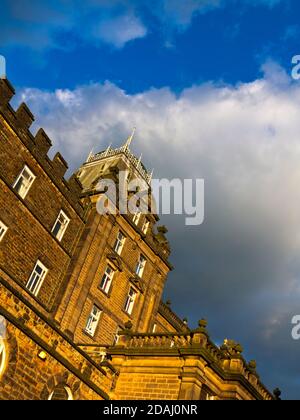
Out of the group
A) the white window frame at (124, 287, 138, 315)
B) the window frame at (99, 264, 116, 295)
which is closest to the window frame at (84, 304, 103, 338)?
the window frame at (99, 264, 116, 295)

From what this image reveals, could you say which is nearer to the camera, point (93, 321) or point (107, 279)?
point (93, 321)

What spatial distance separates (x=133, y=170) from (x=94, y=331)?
17.0 m

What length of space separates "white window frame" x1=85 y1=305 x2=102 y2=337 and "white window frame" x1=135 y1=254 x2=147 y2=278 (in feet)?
18.6

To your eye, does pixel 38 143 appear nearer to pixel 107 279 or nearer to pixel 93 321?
pixel 107 279

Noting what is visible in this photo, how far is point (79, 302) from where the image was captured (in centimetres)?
2716

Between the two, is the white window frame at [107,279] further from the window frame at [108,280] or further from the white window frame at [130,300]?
the white window frame at [130,300]

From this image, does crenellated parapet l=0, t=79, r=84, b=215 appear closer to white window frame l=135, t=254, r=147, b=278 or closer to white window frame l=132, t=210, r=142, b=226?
white window frame l=132, t=210, r=142, b=226

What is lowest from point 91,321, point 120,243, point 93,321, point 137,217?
point 91,321

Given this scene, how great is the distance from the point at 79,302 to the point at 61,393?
37.4ft

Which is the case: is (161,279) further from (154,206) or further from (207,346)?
(207,346)

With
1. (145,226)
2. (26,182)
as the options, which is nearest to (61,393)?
(26,182)
